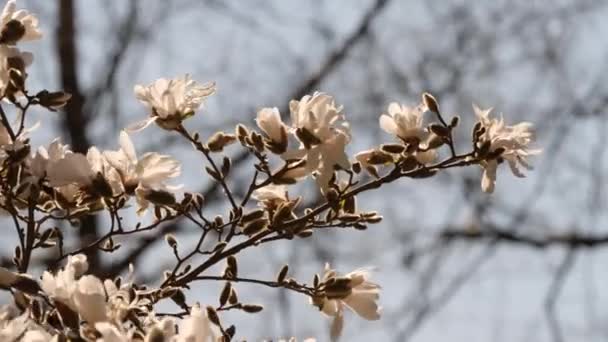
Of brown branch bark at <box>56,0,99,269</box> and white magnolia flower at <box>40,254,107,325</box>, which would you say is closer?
white magnolia flower at <box>40,254,107,325</box>

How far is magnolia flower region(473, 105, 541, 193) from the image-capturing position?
0.60 m

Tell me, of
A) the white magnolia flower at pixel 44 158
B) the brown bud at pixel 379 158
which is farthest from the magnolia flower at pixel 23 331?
the brown bud at pixel 379 158

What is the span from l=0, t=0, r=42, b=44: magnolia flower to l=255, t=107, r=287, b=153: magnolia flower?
145mm

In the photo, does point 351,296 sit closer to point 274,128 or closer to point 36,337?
point 274,128

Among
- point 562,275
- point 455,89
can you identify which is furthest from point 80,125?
point 562,275

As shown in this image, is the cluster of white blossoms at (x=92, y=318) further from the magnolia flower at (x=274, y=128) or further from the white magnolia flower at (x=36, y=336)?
the magnolia flower at (x=274, y=128)

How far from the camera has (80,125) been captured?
2.11m

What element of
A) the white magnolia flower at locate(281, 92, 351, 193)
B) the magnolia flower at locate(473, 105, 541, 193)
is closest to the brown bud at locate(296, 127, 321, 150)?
the white magnolia flower at locate(281, 92, 351, 193)

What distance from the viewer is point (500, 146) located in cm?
60

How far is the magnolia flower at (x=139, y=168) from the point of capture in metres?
0.58

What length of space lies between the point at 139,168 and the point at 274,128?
0.08 m

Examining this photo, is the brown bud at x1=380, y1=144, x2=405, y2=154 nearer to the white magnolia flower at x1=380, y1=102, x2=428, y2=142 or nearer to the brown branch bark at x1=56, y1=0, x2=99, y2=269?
the white magnolia flower at x1=380, y1=102, x2=428, y2=142

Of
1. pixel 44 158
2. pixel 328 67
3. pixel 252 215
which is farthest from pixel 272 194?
pixel 328 67

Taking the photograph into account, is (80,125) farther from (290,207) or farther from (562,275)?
(290,207)
